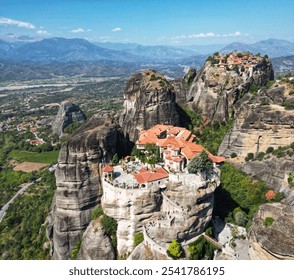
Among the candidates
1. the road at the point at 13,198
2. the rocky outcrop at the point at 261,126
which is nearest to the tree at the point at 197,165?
the rocky outcrop at the point at 261,126

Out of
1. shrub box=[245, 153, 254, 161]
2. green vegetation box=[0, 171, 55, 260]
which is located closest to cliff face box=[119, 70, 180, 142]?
shrub box=[245, 153, 254, 161]

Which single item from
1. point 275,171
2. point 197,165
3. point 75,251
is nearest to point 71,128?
point 75,251

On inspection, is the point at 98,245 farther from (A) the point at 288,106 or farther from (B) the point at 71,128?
(B) the point at 71,128

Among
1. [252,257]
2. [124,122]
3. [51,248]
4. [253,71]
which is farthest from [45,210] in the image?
[253,71]

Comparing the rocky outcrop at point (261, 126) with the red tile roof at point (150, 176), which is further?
the rocky outcrop at point (261, 126)

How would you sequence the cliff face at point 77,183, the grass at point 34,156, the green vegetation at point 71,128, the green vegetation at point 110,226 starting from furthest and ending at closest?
the green vegetation at point 71,128, the grass at point 34,156, the cliff face at point 77,183, the green vegetation at point 110,226

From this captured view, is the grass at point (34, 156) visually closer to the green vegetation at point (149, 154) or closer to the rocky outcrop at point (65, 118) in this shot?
the rocky outcrop at point (65, 118)
